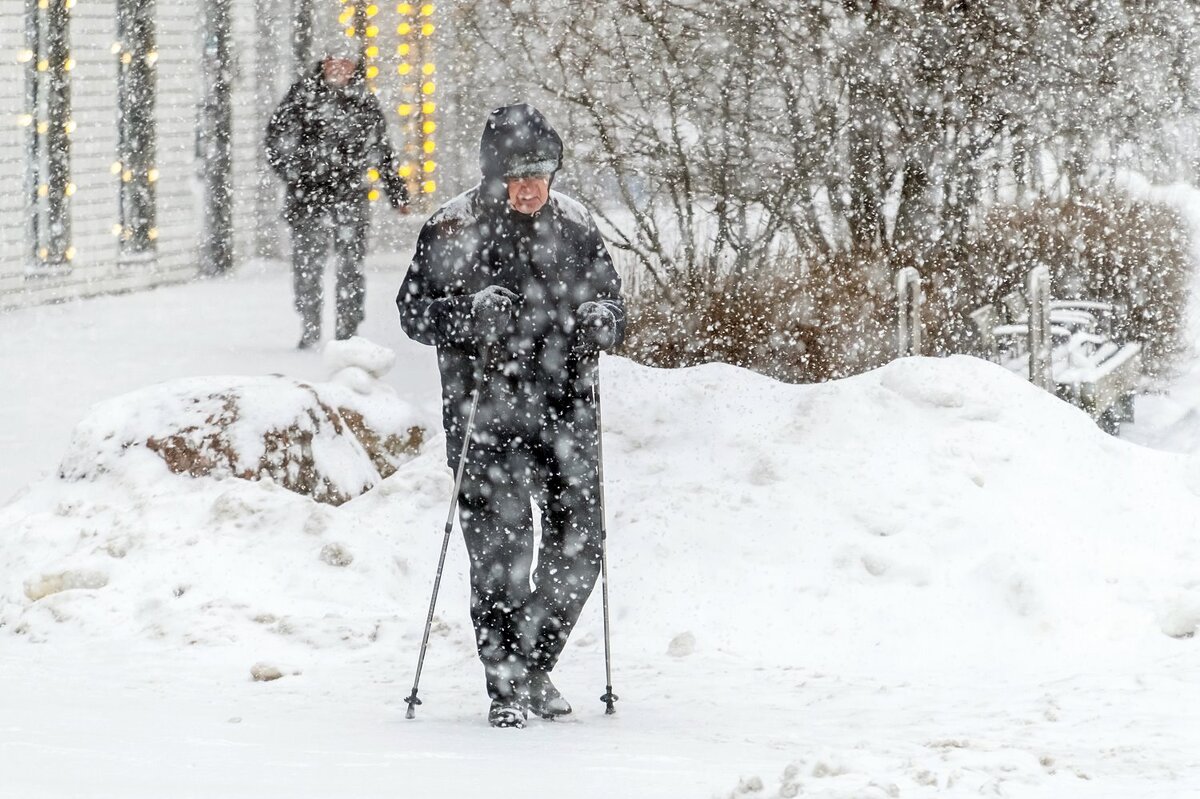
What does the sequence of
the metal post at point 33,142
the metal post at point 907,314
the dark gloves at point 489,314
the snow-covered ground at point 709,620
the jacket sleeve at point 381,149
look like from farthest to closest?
the metal post at point 33,142 → the jacket sleeve at point 381,149 → the metal post at point 907,314 → the dark gloves at point 489,314 → the snow-covered ground at point 709,620

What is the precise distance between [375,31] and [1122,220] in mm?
7420

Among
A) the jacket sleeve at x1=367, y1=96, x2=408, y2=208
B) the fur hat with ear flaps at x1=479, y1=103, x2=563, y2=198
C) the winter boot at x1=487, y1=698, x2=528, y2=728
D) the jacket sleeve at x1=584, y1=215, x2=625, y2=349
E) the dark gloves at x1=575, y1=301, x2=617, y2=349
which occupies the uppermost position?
the jacket sleeve at x1=367, y1=96, x2=408, y2=208

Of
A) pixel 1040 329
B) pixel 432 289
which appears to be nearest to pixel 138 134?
pixel 1040 329

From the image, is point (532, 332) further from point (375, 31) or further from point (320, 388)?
point (375, 31)

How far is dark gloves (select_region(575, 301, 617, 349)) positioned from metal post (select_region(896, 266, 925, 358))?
4483 millimetres

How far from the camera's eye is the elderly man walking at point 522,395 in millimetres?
4855

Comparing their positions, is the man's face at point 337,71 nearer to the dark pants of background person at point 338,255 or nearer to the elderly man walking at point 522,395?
the dark pants of background person at point 338,255

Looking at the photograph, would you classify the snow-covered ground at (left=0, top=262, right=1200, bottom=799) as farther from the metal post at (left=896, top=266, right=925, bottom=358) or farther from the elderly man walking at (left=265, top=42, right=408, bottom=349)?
the elderly man walking at (left=265, top=42, right=408, bottom=349)

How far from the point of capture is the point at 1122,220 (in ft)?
37.2

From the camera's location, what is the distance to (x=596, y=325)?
479 centimetres

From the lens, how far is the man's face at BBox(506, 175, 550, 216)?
189 inches

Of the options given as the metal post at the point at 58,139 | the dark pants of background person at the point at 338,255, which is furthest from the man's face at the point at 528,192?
the metal post at the point at 58,139

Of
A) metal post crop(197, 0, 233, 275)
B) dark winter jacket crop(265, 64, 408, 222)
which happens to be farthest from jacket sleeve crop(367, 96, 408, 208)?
metal post crop(197, 0, 233, 275)

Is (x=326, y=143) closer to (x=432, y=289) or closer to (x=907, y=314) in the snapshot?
(x=907, y=314)
